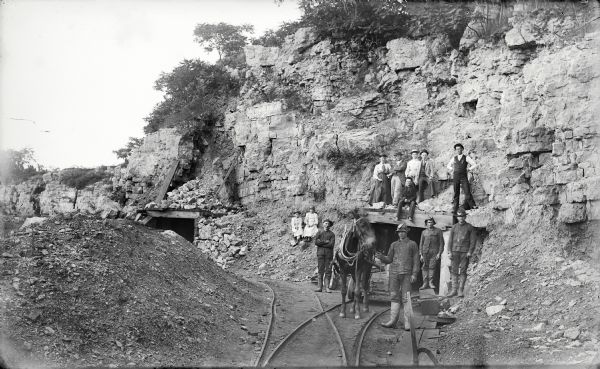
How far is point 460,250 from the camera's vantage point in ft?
37.3

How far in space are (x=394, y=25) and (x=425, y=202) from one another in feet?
27.3

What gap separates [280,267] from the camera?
56.7ft

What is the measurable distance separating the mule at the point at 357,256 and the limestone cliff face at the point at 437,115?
139 inches

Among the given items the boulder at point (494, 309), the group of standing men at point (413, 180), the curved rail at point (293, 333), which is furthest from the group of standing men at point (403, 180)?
the boulder at point (494, 309)

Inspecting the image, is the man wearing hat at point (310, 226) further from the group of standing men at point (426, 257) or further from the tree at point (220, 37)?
the tree at point (220, 37)

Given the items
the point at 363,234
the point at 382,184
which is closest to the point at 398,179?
the point at 382,184

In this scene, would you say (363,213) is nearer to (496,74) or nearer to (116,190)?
(496,74)

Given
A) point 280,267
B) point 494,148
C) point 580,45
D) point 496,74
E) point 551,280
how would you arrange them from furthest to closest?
point 280,267
point 496,74
point 494,148
point 580,45
point 551,280

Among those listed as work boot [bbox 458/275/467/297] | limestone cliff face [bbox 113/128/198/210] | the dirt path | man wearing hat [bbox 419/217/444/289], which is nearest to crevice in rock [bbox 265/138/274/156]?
limestone cliff face [bbox 113/128/198/210]

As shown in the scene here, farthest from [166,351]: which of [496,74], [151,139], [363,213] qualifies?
[151,139]

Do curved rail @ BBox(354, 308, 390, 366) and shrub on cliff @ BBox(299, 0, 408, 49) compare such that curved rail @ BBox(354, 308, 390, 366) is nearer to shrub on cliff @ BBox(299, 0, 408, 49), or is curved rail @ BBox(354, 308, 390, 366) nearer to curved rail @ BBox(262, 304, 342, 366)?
curved rail @ BBox(262, 304, 342, 366)

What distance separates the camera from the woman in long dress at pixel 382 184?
15.6 metres

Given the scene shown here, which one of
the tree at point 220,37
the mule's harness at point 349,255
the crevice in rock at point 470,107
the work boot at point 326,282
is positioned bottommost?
the work boot at point 326,282

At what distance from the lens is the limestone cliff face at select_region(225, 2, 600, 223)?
1105cm
